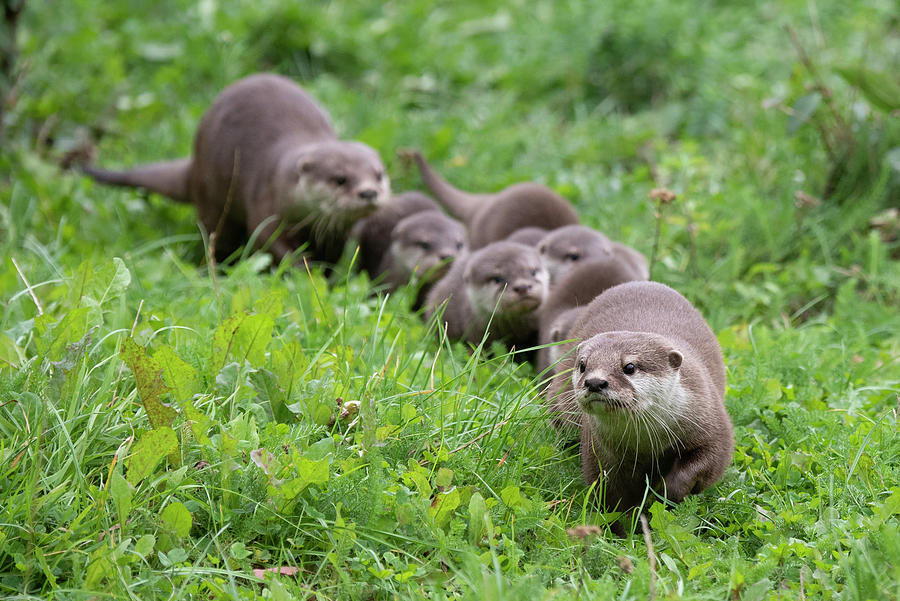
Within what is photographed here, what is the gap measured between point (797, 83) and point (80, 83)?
15.1 feet

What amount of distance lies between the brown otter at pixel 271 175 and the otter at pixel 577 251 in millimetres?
974

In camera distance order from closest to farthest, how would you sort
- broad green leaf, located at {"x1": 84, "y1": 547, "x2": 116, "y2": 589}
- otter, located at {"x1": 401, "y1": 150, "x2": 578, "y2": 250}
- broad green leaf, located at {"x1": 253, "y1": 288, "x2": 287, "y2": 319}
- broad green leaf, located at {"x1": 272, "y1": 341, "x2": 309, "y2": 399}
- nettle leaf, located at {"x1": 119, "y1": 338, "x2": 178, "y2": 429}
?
broad green leaf, located at {"x1": 84, "y1": 547, "x2": 116, "y2": 589}
nettle leaf, located at {"x1": 119, "y1": 338, "x2": 178, "y2": 429}
broad green leaf, located at {"x1": 272, "y1": 341, "x2": 309, "y2": 399}
broad green leaf, located at {"x1": 253, "y1": 288, "x2": 287, "y2": 319}
otter, located at {"x1": 401, "y1": 150, "x2": 578, "y2": 250}

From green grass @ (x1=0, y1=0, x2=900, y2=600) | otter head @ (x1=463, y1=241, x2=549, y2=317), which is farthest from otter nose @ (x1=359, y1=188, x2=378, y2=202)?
otter head @ (x1=463, y1=241, x2=549, y2=317)

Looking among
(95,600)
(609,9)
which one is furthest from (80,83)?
(95,600)

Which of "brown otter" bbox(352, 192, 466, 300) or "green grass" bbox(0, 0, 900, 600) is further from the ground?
"green grass" bbox(0, 0, 900, 600)

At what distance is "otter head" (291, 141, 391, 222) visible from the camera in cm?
477

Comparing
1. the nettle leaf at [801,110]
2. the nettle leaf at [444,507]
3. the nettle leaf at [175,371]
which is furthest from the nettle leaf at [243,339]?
the nettle leaf at [801,110]

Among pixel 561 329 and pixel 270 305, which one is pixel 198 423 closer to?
pixel 270 305

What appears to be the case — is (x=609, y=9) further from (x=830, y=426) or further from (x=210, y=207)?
(x=830, y=426)

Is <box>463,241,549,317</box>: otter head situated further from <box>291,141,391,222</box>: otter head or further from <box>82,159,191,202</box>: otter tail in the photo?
<box>82,159,191,202</box>: otter tail

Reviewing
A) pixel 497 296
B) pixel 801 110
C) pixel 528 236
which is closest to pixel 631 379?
pixel 497 296

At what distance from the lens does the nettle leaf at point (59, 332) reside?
2.65 m

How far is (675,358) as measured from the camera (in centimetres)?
261

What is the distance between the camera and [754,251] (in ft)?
15.0
